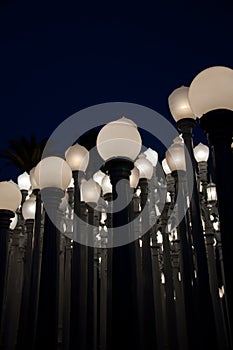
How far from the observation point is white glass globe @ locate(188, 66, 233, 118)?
3938 millimetres

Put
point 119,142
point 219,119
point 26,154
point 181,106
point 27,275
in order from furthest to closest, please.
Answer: point 26,154 → point 27,275 → point 181,106 → point 119,142 → point 219,119

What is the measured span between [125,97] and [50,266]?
37.2 m

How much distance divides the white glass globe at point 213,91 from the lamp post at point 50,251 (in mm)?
2169

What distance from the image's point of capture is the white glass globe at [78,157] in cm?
680

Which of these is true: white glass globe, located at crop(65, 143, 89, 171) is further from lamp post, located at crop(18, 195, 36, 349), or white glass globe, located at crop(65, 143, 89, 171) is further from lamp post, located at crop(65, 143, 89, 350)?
lamp post, located at crop(18, 195, 36, 349)

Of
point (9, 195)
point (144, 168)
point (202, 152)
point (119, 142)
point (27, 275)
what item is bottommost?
point (27, 275)

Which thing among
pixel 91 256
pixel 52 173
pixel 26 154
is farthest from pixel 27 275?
pixel 26 154

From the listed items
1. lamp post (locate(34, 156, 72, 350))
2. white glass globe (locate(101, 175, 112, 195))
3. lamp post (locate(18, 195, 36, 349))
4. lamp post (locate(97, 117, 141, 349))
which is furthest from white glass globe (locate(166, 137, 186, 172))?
lamp post (locate(18, 195, 36, 349))

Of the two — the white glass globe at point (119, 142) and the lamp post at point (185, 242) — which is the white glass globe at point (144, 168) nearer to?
the lamp post at point (185, 242)

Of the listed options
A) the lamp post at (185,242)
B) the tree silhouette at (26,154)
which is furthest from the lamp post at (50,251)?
the tree silhouette at (26,154)

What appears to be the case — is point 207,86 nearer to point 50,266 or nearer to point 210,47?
point 50,266

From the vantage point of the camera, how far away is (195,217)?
4859 millimetres

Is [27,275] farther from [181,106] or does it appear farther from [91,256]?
[181,106]

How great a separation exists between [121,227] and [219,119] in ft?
4.84
